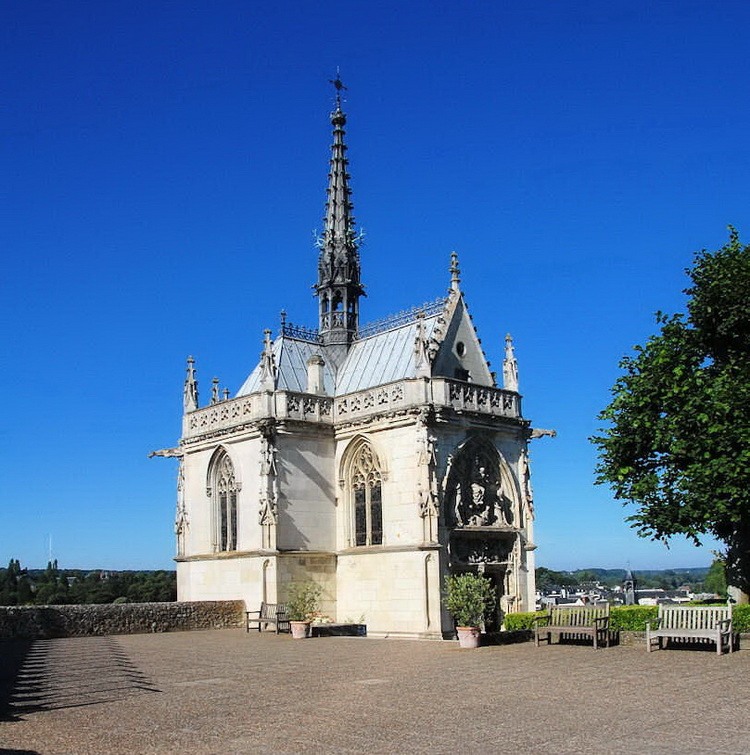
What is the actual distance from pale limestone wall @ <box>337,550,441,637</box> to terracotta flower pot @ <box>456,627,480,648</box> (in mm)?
7010

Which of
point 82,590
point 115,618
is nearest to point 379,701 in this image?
point 115,618

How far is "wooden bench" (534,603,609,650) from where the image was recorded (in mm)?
23359

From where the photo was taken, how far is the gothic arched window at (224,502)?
35969 mm

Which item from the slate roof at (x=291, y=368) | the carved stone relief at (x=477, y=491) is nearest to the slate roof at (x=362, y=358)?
the slate roof at (x=291, y=368)

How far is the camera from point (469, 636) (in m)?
24.2

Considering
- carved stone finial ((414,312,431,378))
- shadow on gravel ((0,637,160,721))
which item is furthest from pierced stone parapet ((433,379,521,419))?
shadow on gravel ((0,637,160,721))

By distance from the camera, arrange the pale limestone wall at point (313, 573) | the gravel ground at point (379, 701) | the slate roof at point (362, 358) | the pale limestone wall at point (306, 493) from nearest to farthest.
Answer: the gravel ground at point (379, 701) < the pale limestone wall at point (313, 573) < the pale limestone wall at point (306, 493) < the slate roof at point (362, 358)

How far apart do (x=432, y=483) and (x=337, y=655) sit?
9841 mm

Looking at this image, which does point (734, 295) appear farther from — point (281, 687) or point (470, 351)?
point (281, 687)

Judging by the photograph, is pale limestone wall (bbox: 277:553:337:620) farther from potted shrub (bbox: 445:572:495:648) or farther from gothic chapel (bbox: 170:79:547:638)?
potted shrub (bbox: 445:572:495:648)

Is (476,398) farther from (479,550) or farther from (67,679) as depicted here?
(67,679)

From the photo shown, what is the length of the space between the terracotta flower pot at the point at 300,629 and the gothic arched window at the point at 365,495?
5.59 meters

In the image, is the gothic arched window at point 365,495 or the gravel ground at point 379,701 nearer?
the gravel ground at point 379,701

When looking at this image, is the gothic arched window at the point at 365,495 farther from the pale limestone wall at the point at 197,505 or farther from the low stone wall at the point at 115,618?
the pale limestone wall at the point at 197,505
